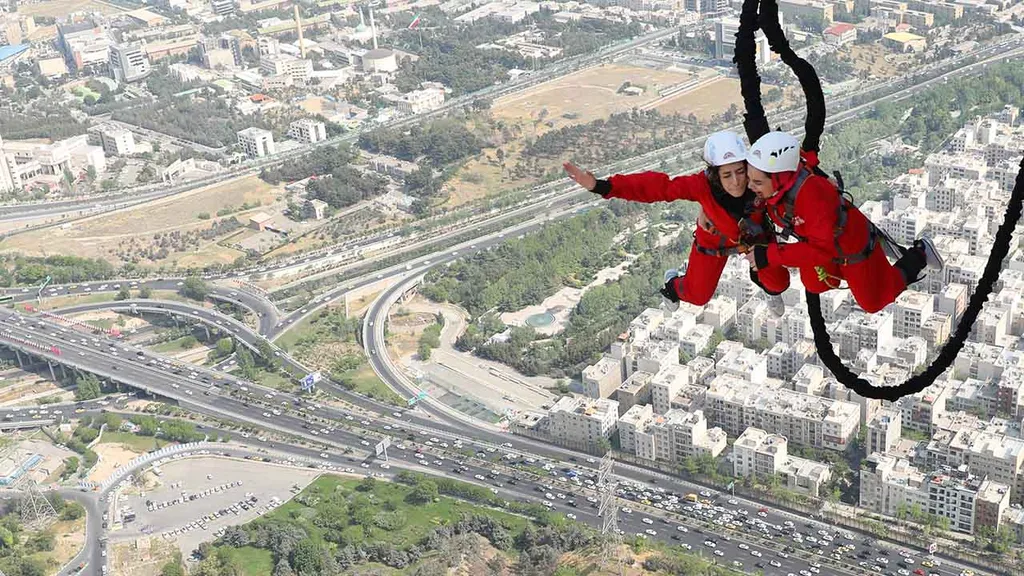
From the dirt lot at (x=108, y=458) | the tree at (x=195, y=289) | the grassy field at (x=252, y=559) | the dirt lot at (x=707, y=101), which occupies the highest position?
the dirt lot at (x=707, y=101)

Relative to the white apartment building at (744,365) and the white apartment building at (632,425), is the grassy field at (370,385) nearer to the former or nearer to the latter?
the white apartment building at (632,425)

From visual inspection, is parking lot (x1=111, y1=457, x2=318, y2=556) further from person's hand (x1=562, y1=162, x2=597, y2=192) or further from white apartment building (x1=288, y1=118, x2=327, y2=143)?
white apartment building (x1=288, y1=118, x2=327, y2=143)

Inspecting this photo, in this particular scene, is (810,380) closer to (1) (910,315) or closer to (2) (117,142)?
(1) (910,315)

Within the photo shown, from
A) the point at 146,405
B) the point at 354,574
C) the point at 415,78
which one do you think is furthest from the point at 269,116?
the point at 354,574

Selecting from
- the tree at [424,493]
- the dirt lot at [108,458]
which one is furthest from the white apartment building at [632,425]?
the dirt lot at [108,458]

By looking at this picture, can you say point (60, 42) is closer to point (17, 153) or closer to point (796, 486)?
point (17, 153)
